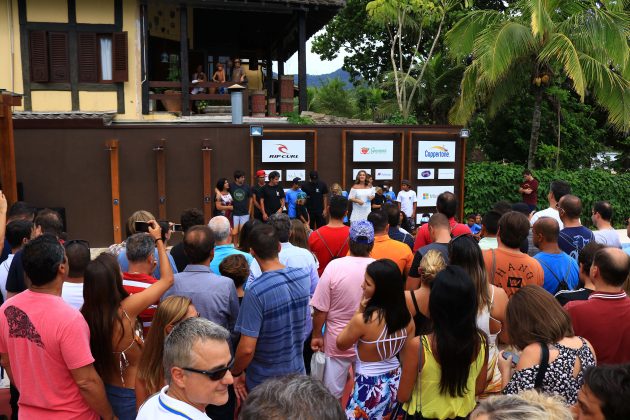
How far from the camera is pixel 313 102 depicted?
3038cm

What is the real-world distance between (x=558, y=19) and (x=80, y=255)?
1695 centimetres

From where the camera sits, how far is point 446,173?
1573 cm

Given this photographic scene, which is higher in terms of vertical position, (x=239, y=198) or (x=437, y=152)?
(x=437, y=152)

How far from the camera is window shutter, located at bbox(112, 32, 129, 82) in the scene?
15812 millimetres

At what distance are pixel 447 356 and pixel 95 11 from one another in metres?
15.4

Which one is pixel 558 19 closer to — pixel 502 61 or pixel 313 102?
pixel 502 61

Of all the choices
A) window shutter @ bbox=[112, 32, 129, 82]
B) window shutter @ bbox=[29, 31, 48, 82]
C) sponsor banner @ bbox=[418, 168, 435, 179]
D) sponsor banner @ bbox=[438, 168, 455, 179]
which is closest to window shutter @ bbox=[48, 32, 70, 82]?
window shutter @ bbox=[29, 31, 48, 82]

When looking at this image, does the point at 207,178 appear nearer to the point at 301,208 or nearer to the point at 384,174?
the point at 301,208

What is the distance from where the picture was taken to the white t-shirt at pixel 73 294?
3.84 metres

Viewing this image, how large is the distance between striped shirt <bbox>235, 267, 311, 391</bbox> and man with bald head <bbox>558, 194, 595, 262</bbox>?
3068 millimetres

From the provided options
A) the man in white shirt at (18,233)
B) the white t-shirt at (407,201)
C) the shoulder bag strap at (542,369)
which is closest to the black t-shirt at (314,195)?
the white t-shirt at (407,201)

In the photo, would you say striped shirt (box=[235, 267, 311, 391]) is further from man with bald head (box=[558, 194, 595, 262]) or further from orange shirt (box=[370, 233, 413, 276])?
man with bald head (box=[558, 194, 595, 262])

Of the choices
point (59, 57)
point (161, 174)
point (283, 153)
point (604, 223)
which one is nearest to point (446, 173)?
Result: point (283, 153)

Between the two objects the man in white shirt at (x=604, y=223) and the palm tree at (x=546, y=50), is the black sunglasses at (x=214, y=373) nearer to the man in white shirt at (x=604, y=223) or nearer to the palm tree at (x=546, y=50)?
the man in white shirt at (x=604, y=223)
